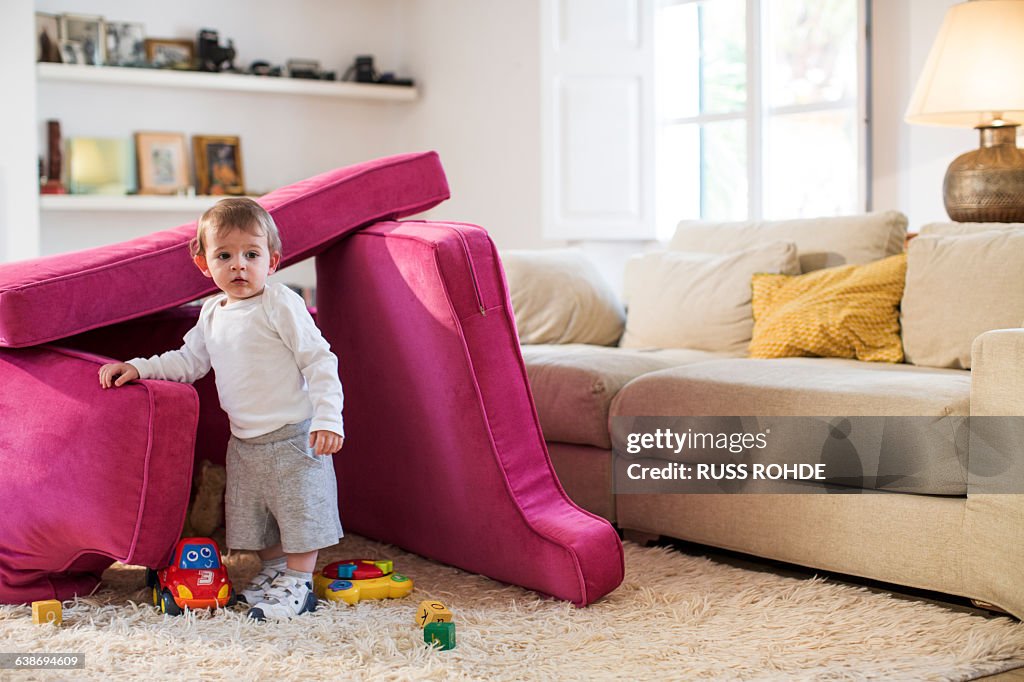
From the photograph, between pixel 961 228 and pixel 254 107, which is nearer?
pixel 961 228

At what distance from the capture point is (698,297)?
10.7ft

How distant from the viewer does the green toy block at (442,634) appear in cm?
185

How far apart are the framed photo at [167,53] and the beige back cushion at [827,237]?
3067mm

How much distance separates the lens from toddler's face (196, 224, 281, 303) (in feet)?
6.87

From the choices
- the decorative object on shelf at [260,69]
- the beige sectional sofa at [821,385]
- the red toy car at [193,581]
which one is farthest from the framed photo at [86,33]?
the red toy car at [193,581]

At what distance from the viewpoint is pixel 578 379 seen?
269cm

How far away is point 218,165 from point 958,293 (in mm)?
3953

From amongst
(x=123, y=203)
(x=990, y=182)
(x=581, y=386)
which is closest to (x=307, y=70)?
(x=123, y=203)

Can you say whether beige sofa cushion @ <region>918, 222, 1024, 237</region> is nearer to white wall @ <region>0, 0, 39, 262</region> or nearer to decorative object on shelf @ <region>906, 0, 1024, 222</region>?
decorative object on shelf @ <region>906, 0, 1024, 222</region>

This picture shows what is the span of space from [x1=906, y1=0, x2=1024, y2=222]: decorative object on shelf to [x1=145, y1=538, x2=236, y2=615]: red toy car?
2254mm

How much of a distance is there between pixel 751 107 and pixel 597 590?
305 cm

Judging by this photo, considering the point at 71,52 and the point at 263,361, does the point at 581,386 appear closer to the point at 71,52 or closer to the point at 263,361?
the point at 263,361

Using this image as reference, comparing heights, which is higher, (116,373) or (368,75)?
(368,75)

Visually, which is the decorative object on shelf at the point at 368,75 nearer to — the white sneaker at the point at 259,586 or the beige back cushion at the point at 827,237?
the beige back cushion at the point at 827,237
